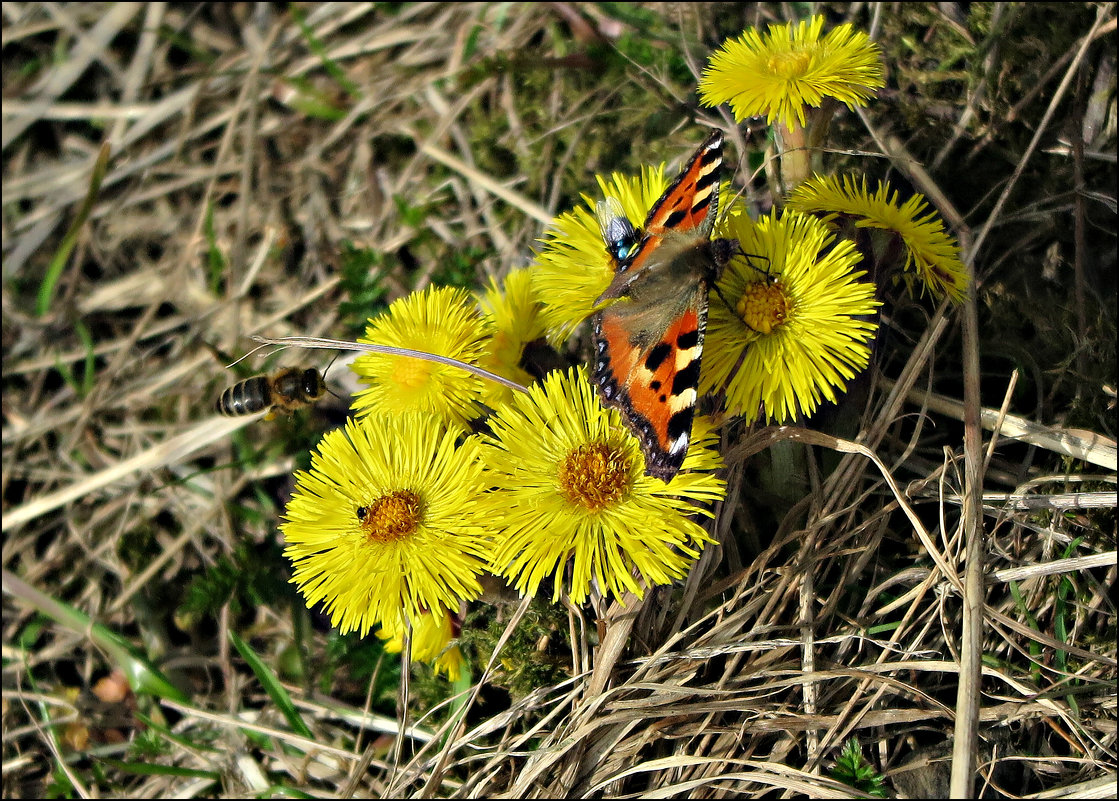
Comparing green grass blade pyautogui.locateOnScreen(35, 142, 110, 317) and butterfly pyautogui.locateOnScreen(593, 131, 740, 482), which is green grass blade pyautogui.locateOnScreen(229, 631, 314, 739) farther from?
green grass blade pyautogui.locateOnScreen(35, 142, 110, 317)

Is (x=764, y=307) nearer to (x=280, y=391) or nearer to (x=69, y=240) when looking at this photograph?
(x=280, y=391)

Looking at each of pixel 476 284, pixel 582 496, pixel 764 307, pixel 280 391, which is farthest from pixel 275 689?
pixel 764 307

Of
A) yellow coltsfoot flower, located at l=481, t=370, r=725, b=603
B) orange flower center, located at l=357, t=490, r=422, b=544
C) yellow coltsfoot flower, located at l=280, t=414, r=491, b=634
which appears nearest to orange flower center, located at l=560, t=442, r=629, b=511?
yellow coltsfoot flower, located at l=481, t=370, r=725, b=603

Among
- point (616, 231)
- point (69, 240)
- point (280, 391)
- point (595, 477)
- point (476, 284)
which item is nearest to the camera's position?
point (595, 477)

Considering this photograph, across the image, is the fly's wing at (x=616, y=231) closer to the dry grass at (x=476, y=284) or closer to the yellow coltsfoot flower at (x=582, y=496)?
the yellow coltsfoot flower at (x=582, y=496)

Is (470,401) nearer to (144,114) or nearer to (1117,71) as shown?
(1117,71)

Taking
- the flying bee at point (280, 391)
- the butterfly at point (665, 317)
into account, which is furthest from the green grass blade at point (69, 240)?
the butterfly at point (665, 317)
